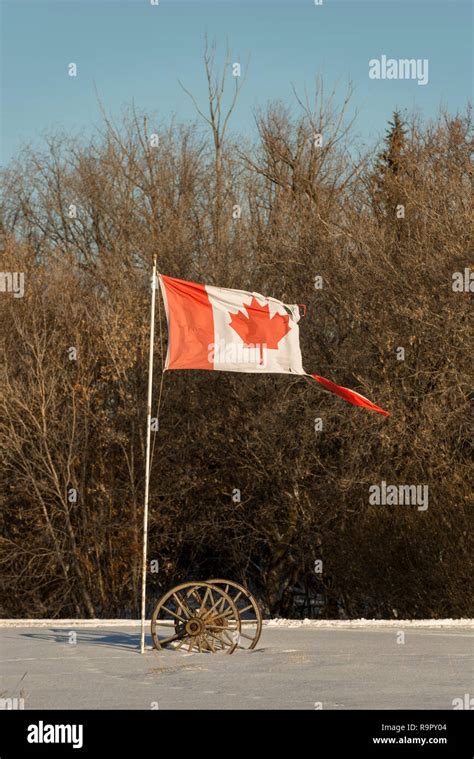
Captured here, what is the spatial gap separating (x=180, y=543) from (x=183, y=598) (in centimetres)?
1617

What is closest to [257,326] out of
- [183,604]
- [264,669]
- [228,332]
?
[228,332]

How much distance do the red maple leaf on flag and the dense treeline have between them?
10.3m

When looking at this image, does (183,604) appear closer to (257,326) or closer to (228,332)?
(228,332)

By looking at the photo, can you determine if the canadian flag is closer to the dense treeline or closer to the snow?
the snow

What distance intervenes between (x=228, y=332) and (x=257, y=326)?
37cm

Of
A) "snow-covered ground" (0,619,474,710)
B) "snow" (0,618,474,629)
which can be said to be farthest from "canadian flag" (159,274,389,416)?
"snow" (0,618,474,629)

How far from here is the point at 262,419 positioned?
92.1ft

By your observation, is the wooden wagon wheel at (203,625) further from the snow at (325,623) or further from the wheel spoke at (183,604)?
the snow at (325,623)

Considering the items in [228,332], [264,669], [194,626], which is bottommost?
[264,669]

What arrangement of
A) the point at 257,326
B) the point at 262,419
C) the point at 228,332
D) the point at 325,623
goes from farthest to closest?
the point at 262,419 < the point at 325,623 < the point at 257,326 < the point at 228,332

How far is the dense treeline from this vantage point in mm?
25531

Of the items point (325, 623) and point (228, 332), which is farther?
point (325, 623)

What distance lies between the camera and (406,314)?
25406 mm

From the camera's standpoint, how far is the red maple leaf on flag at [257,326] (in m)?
13.9
